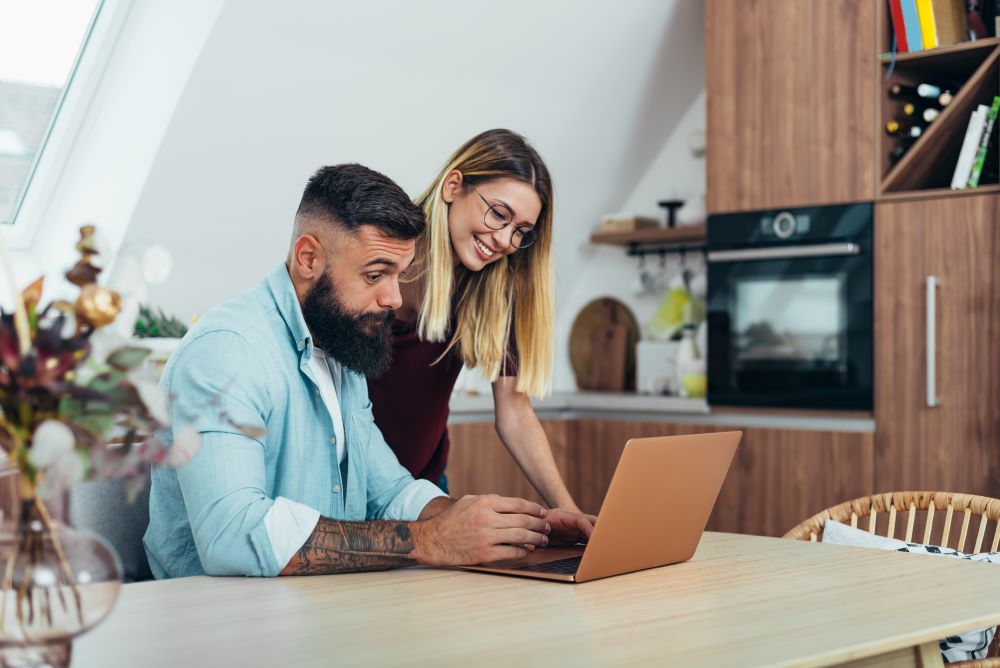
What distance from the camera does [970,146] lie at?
353 cm

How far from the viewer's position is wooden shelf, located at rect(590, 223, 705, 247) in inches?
178

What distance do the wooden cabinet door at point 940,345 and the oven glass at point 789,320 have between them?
15 centimetres

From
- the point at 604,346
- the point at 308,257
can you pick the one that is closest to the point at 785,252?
the point at 604,346

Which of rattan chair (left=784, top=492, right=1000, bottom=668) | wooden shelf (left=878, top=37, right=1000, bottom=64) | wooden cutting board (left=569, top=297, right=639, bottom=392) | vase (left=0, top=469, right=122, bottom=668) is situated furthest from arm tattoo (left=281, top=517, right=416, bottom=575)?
wooden cutting board (left=569, top=297, right=639, bottom=392)

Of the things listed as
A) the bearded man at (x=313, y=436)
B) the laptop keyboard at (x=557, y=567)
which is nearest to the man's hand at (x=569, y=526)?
the bearded man at (x=313, y=436)

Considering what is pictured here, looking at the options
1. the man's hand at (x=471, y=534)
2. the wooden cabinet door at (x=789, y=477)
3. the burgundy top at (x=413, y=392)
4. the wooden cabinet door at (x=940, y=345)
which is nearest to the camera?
the man's hand at (x=471, y=534)

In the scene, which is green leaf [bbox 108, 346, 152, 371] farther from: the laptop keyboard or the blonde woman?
the blonde woman

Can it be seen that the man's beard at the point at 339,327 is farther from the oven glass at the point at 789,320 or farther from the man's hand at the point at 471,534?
the oven glass at the point at 789,320

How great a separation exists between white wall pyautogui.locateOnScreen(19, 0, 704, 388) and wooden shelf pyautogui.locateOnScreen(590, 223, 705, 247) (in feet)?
0.54

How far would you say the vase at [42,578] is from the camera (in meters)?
0.91

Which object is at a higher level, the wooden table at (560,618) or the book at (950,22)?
the book at (950,22)

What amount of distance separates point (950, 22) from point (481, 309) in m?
2.08

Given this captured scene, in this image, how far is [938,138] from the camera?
369cm

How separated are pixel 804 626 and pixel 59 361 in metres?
0.82
